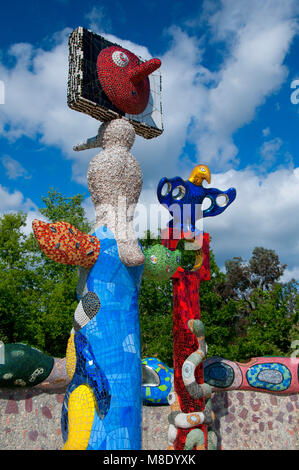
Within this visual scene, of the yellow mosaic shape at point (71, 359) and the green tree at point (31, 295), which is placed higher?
the green tree at point (31, 295)

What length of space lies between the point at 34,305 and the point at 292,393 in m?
7.84

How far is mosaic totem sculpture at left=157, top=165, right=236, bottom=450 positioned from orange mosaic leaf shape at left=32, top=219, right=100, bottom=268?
2164 mm

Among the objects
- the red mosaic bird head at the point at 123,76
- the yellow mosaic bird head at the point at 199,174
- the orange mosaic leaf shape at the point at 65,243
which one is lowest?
the orange mosaic leaf shape at the point at 65,243

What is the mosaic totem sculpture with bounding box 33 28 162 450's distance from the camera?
11.8 ft

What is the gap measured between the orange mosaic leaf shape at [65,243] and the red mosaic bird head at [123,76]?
171cm

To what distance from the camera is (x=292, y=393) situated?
7.51 m

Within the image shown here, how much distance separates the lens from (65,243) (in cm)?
372

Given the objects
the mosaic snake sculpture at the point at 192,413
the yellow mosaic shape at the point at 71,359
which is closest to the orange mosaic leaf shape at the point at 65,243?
the yellow mosaic shape at the point at 71,359

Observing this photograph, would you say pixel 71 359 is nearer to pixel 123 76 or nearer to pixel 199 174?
pixel 123 76

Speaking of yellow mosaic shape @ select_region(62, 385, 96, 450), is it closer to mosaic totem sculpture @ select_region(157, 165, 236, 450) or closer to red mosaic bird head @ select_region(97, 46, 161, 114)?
mosaic totem sculpture @ select_region(157, 165, 236, 450)

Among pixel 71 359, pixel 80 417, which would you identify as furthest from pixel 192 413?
pixel 80 417

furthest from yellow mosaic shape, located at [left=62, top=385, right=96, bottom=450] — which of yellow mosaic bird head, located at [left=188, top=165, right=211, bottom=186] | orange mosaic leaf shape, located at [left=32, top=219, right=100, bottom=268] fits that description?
yellow mosaic bird head, located at [left=188, top=165, right=211, bottom=186]

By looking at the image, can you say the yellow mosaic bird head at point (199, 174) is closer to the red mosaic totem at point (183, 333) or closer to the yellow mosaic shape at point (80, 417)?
the red mosaic totem at point (183, 333)

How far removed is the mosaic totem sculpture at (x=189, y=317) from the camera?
5570mm
